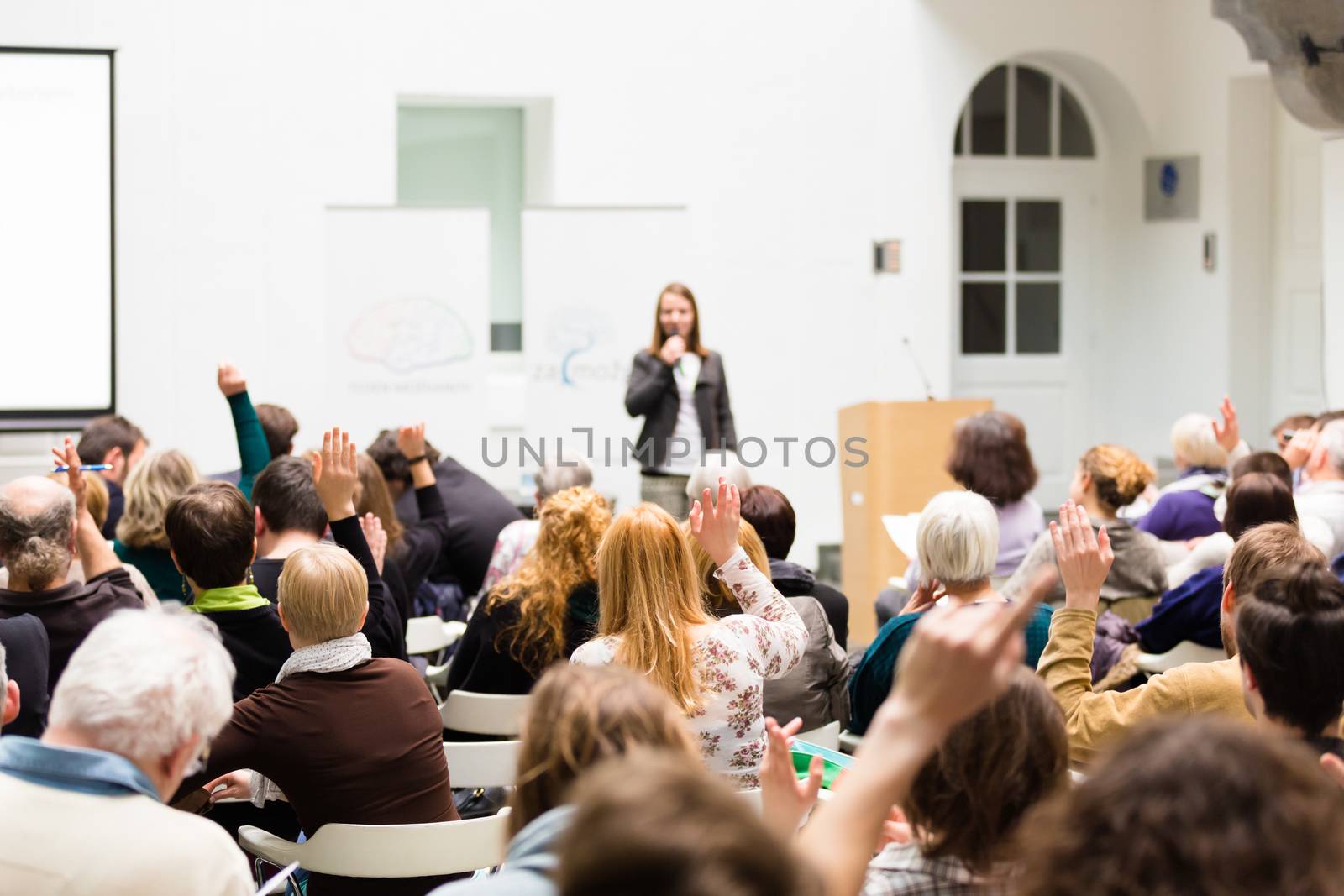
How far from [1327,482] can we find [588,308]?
4128 millimetres

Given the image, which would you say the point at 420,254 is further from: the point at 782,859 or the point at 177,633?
the point at 782,859

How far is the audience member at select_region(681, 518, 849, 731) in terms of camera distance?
3340 millimetres

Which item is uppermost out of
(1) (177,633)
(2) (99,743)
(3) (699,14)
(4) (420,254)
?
(3) (699,14)

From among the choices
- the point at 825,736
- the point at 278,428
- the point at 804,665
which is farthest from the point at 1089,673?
the point at 278,428

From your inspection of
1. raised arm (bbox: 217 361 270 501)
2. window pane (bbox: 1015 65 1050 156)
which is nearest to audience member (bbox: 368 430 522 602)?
raised arm (bbox: 217 361 270 501)

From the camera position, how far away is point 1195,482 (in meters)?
5.06

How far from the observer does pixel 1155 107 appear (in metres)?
9.09

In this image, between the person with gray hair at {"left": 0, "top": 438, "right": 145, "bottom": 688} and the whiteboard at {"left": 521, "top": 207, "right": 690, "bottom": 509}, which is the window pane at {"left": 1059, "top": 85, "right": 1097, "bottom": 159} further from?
the person with gray hair at {"left": 0, "top": 438, "right": 145, "bottom": 688}

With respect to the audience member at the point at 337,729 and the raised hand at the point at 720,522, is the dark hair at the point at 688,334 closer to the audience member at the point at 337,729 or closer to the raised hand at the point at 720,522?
the raised hand at the point at 720,522

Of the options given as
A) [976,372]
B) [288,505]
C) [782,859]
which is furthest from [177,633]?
[976,372]

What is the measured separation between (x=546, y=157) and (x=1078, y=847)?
25.3 feet

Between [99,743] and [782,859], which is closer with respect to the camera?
[782,859]

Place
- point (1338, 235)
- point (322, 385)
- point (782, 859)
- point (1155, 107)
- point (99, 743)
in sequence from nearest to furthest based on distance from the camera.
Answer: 1. point (782, 859)
2. point (99, 743)
3. point (1338, 235)
4. point (322, 385)
5. point (1155, 107)

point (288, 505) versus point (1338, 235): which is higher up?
point (1338, 235)
